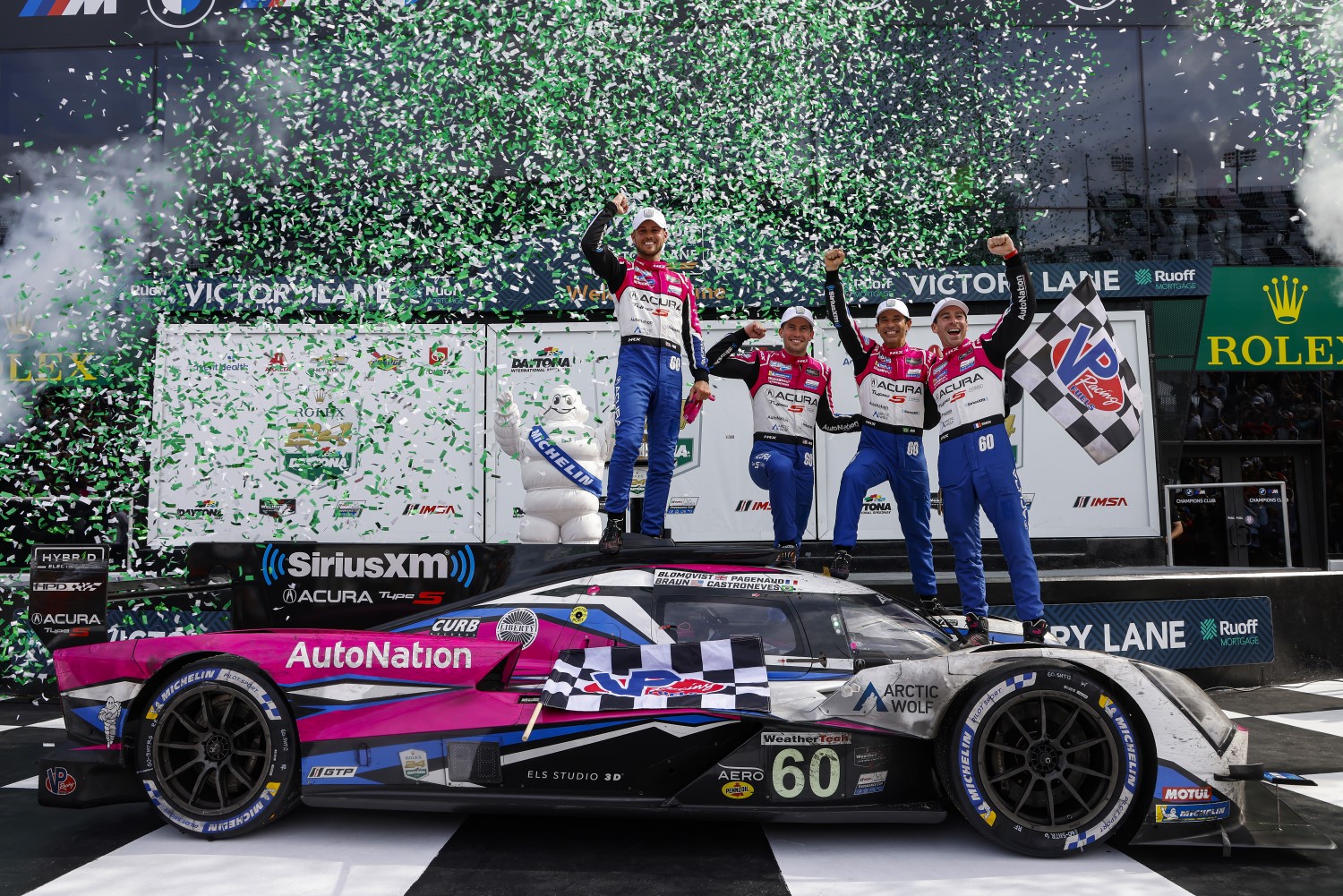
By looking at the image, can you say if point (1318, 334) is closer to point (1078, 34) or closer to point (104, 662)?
point (1078, 34)

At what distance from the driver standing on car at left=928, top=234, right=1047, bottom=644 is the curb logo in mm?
9485

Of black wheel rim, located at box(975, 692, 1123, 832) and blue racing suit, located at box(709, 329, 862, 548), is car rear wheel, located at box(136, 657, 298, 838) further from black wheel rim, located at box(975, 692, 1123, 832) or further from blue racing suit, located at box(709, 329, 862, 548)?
blue racing suit, located at box(709, 329, 862, 548)

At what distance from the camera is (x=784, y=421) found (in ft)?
15.5

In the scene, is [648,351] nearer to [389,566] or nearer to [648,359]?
[648,359]

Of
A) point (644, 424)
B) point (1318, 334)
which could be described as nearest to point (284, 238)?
point (644, 424)

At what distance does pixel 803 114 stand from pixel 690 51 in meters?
1.31

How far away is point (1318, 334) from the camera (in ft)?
37.6

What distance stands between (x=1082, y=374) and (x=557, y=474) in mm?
3071

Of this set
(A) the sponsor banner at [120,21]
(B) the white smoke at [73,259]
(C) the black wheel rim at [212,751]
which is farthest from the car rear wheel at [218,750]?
(A) the sponsor banner at [120,21]

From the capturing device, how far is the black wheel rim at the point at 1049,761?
258 centimetres

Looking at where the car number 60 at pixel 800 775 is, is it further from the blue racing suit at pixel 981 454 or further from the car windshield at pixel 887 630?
the blue racing suit at pixel 981 454

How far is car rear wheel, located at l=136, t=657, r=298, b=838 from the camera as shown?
9.08ft

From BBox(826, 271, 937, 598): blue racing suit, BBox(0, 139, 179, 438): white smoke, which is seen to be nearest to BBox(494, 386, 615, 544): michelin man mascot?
BBox(826, 271, 937, 598): blue racing suit

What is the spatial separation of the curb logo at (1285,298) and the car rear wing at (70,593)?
1342 centimetres
